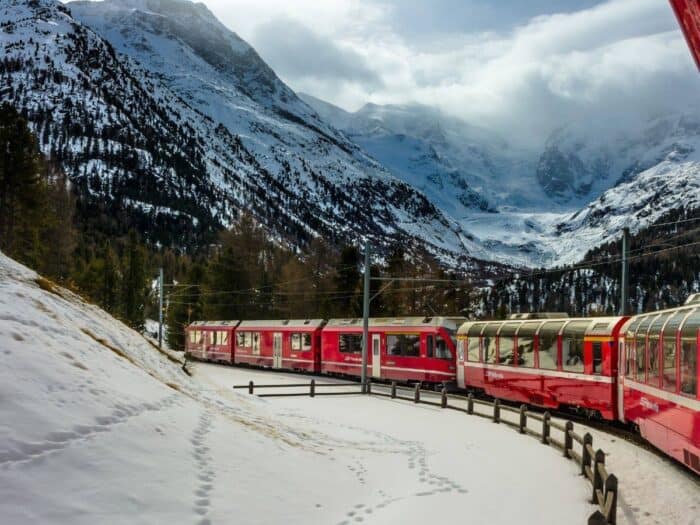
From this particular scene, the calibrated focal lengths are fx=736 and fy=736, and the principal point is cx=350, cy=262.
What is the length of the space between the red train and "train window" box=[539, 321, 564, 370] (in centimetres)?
3

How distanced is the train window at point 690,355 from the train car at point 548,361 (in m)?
7.64

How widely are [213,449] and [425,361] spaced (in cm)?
2473

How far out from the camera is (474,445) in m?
17.6

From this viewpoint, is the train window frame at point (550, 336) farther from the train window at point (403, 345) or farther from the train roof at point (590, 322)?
the train window at point (403, 345)

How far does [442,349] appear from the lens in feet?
110

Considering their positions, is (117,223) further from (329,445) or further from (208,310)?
(329,445)

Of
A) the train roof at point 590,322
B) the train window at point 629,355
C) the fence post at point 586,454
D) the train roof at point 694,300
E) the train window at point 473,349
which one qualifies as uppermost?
the train roof at point 694,300

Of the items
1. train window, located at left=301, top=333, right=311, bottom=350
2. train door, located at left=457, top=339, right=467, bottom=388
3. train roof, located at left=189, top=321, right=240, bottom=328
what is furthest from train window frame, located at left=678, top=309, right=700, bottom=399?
train roof, located at left=189, top=321, right=240, bottom=328

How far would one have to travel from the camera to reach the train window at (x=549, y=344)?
23.6 m

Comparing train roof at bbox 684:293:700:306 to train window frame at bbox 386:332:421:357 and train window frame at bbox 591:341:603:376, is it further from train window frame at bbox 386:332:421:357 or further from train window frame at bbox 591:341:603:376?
train window frame at bbox 386:332:421:357

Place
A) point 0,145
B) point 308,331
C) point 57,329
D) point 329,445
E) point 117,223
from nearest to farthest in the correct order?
point 57,329 < point 329,445 < point 308,331 < point 0,145 < point 117,223

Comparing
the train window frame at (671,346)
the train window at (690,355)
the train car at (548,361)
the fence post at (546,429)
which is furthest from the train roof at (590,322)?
the train window at (690,355)

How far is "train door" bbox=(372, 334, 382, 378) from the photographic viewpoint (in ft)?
124

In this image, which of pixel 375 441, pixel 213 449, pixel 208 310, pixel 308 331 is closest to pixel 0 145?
pixel 308 331
